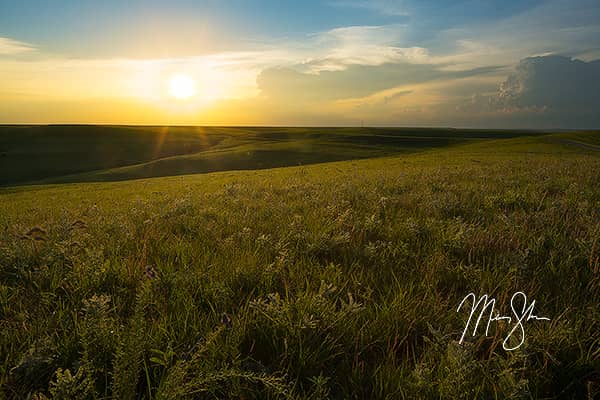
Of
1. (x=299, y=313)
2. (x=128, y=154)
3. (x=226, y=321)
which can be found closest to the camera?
(x=226, y=321)

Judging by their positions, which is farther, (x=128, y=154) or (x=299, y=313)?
(x=128, y=154)

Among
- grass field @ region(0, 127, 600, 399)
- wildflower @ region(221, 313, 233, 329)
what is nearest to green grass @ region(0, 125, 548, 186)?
grass field @ region(0, 127, 600, 399)

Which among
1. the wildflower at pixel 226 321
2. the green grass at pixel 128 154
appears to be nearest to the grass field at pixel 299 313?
the wildflower at pixel 226 321

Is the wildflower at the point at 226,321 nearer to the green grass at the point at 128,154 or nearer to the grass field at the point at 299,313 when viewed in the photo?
the grass field at the point at 299,313

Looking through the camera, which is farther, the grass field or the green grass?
the green grass

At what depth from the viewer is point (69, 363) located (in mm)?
1938
